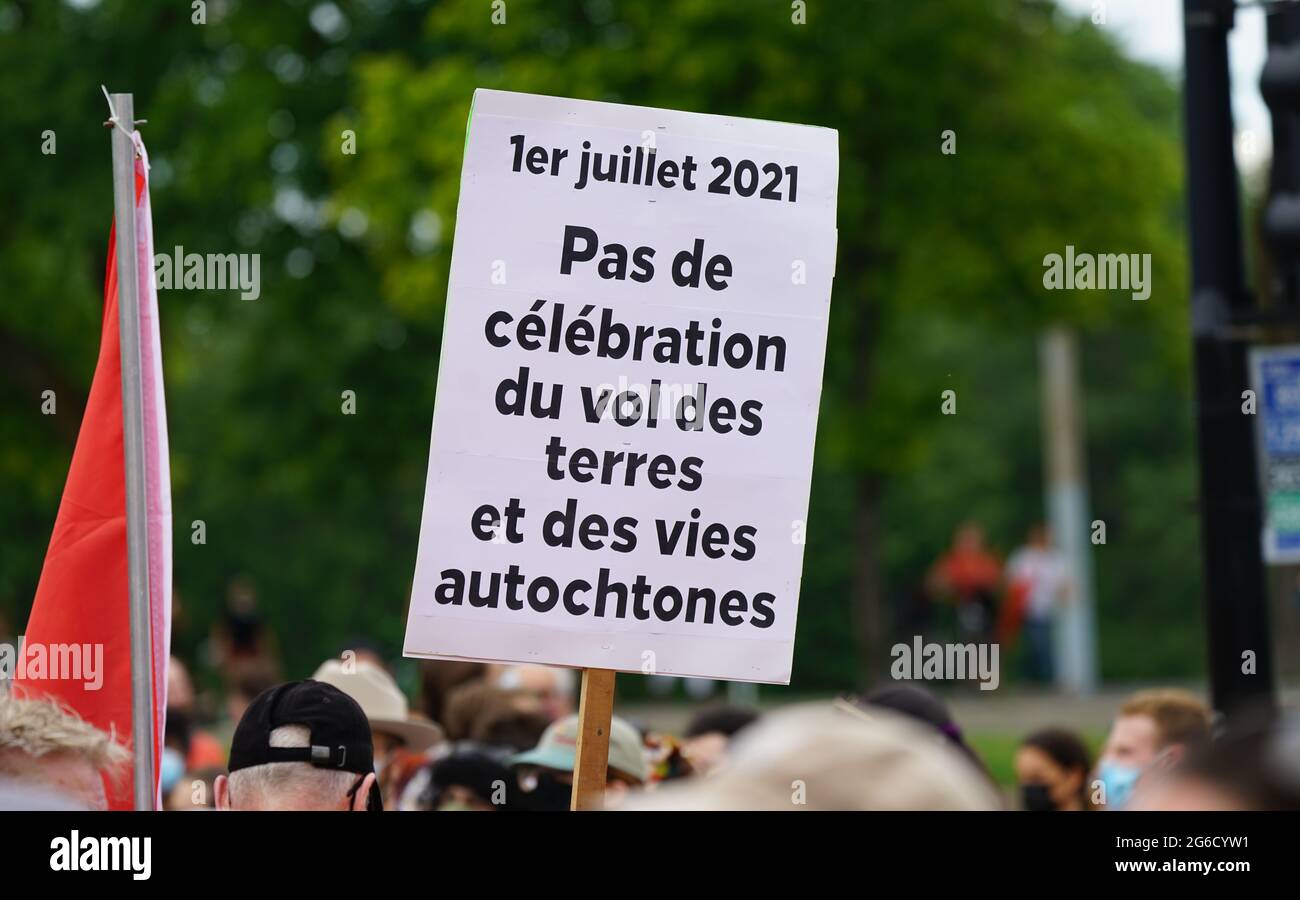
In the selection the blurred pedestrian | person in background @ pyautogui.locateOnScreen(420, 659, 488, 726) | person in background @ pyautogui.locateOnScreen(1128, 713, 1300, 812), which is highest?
person in background @ pyautogui.locateOnScreen(420, 659, 488, 726)

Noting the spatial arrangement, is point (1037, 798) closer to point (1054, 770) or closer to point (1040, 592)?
point (1054, 770)

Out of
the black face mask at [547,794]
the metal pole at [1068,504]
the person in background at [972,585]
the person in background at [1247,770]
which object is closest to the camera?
the person in background at [1247,770]

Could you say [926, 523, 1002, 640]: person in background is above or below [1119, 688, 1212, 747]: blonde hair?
above

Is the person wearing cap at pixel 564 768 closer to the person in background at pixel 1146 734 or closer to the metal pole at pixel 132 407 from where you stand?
the person in background at pixel 1146 734

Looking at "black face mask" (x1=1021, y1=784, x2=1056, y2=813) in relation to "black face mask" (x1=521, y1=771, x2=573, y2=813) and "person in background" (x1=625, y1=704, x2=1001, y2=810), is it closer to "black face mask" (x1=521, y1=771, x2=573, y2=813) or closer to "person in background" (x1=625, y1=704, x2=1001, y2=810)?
"black face mask" (x1=521, y1=771, x2=573, y2=813)

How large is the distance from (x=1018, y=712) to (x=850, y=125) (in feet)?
Answer: 18.8

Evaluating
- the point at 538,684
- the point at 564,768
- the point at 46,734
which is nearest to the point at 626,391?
the point at 46,734

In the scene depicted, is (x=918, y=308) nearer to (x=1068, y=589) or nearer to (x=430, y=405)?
(x=430, y=405)

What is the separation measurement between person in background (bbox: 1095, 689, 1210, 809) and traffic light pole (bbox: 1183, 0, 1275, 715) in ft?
1.21

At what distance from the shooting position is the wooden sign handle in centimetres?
409

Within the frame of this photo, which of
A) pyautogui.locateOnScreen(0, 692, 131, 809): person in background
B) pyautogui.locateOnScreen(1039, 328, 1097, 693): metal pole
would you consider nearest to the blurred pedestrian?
pyautogui.locateOnScreen(0, 692, 131, 809): person in background

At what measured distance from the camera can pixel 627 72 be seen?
46.6 ft

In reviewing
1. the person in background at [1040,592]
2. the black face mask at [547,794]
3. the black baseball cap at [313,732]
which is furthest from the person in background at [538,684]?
the person in background at [1040,592]

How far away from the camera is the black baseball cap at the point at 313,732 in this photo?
12.2ft
